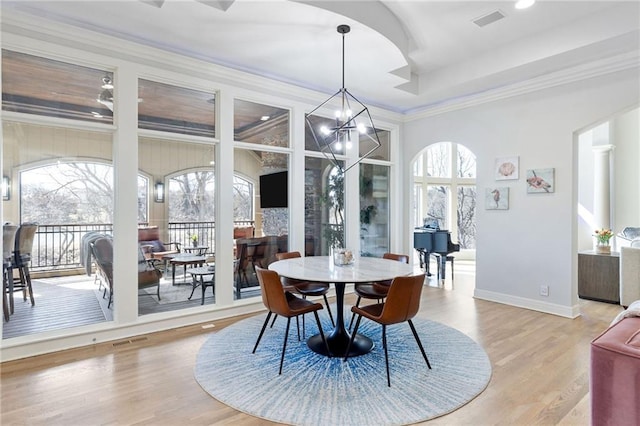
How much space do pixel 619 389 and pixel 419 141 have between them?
4972 mm

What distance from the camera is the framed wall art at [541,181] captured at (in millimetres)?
4434

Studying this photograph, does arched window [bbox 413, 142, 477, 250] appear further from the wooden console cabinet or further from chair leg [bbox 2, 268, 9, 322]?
chair leg [bbox 2, 268, 9, 322]

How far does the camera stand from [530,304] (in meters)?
4.63

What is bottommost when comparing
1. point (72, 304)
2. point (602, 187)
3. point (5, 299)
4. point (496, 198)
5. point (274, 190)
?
point (72, 304)

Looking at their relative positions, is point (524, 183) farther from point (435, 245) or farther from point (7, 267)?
point (7, 267)

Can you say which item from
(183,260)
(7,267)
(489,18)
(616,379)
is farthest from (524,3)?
(7,267)

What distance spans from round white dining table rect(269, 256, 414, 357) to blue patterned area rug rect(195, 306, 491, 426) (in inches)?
4.5

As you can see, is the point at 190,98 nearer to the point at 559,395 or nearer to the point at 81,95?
the point at 81,95

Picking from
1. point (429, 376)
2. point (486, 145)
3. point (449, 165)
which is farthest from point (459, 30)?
point (449, 165)

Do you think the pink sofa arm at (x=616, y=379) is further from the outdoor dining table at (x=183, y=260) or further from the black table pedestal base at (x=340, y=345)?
the outdoor dining table at (x=183, y=260)

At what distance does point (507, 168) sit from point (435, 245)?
2125 millimetres

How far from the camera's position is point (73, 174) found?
12.1ft

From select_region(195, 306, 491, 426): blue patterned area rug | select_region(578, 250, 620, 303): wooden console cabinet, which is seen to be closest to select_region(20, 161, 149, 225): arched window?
select_region(195, 306, 491, 426): blue patterned area rug

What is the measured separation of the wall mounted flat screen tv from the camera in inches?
188
